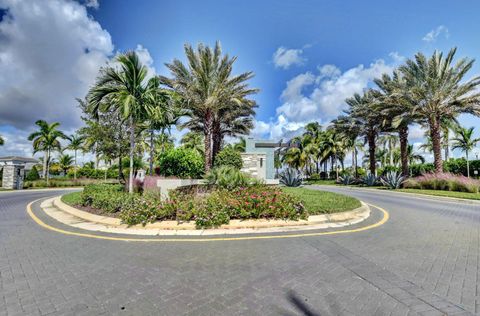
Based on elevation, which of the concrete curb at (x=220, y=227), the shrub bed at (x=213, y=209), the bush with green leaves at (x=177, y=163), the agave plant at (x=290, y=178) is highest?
the bush with green leaves at (x=177, y=163)

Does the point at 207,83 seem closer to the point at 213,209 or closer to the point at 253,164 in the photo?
the point at 253,164

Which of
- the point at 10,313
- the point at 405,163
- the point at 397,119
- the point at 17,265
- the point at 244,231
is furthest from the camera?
the point at 405,163

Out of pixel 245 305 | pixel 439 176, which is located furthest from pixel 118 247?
pixel 439 176

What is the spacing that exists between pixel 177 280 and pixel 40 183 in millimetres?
32089

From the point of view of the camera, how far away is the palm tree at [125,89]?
11.8m

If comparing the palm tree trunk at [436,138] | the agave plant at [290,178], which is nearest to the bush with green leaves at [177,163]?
the agave plant at [290,178]

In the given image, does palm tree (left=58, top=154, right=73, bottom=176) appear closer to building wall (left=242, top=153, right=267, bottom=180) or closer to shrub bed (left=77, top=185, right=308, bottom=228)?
building wall (left=242, top=153, right=267, bottom=180)

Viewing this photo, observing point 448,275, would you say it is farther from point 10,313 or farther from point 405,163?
point 405,163

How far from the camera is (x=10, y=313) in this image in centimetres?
295

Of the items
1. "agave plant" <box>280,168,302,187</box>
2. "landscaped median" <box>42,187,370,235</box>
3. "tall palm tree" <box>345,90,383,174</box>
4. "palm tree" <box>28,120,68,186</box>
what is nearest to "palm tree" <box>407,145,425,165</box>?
"tall palm tree" <box>345,90,383,174</box>

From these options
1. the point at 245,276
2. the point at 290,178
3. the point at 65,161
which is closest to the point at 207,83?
the point at 290,178

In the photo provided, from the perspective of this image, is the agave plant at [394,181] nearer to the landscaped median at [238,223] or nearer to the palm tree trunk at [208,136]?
the landscaped median at [238,223]

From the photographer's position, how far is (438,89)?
2189cm

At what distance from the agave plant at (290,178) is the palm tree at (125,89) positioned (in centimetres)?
1097
